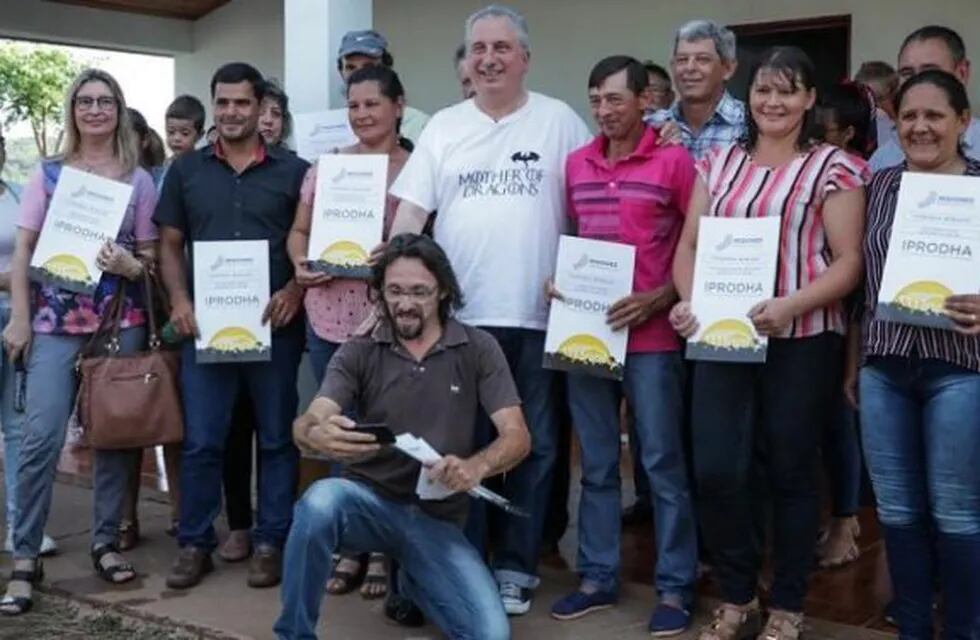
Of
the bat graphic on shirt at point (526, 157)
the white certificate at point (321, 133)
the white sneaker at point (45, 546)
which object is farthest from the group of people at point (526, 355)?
the white sneaker at point (45, 546)

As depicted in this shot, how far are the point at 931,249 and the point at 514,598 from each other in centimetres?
180

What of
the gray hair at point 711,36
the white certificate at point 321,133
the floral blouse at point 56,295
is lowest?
the floral blouse at point 56,295

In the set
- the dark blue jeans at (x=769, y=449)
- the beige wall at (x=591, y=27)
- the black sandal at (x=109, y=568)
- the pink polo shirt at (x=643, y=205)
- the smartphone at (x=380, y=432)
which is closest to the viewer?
the smartphone at (x=380, y=432)

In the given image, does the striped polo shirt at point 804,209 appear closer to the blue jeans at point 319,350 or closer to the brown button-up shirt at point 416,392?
the brown button-up shirt at point 416,392

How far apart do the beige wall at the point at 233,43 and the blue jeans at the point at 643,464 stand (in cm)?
735

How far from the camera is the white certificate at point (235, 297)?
14.0 feet

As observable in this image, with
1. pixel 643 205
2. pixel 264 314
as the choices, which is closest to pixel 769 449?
pixel 643 205

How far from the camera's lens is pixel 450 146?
3990mm

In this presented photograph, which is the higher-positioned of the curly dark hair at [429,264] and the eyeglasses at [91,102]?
the eyeglasses at [91,102]

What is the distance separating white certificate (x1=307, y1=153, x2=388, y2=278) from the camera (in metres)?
4.11

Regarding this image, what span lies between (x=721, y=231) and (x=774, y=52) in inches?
21.0

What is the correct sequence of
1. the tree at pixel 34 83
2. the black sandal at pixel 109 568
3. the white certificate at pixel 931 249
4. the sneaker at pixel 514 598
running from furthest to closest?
1. the tree at pixel 34 83
2. the black sandal at pixel 109 568
3. the sneaker at pixel 514 598
4. the white certificate at pixel 931 249

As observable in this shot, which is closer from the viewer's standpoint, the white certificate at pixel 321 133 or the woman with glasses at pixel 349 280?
the woman with glasses at pixel 349 280

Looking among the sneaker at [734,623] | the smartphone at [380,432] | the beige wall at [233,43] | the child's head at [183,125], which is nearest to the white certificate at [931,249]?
the sneaker at [734,623]
